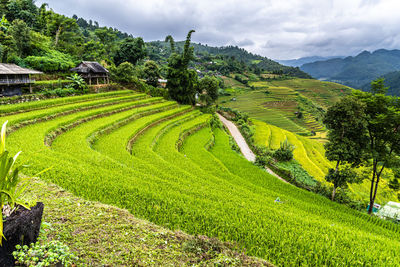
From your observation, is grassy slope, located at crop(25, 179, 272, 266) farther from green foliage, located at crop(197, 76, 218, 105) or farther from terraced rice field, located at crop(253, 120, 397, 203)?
green foliage, located at crop(197, 76, 218, 105)

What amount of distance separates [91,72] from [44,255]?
2451 centimetres

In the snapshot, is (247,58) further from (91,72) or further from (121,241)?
(121,241)

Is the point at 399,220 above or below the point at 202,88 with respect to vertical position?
below

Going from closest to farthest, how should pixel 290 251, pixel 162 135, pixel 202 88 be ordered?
pixel 290 251
pixel 162 135
pixel 202 88

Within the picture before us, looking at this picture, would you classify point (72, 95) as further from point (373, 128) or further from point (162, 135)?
point (373, 128)

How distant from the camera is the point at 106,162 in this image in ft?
26.5

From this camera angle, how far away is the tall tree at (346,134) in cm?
1019

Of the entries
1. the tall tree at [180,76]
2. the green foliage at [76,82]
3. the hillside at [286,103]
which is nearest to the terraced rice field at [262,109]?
the hillside at [286,103]

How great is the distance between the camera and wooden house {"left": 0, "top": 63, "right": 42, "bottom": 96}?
14938mm

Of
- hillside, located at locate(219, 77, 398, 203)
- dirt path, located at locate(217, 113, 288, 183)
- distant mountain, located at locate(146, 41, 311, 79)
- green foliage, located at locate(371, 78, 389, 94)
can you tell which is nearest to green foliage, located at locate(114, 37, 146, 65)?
dirt path, located at locate(217, 113, 288, 183)

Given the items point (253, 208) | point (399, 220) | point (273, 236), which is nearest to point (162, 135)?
point (253, 208)

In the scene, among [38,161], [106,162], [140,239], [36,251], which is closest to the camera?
[36,251]

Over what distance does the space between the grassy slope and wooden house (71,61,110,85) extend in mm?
22001

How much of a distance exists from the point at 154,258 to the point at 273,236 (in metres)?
2.56
